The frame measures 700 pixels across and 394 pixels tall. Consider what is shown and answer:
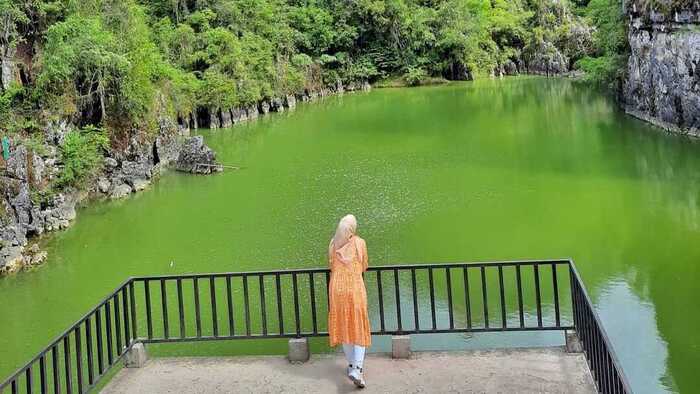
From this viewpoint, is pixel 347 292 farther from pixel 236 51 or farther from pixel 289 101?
pixel 289 101

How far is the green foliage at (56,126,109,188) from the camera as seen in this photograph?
61.5 ft

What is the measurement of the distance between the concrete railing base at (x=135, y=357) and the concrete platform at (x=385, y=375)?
0.08 m

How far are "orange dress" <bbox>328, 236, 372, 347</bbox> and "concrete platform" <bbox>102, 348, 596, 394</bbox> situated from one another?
40 centimetres

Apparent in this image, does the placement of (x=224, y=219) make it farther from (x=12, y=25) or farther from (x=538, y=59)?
(x=538, y=59)

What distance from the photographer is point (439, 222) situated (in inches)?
629

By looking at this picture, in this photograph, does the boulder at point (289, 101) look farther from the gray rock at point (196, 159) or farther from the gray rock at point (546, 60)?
the gray rock at point (546, 60)

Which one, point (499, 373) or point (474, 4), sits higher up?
point (474, 4)

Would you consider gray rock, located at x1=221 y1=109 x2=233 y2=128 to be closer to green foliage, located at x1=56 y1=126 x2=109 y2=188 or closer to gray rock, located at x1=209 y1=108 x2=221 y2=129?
gray rock, located at x1=209 y1=108 x2=221 y2=129

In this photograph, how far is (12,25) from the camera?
67.5 ft

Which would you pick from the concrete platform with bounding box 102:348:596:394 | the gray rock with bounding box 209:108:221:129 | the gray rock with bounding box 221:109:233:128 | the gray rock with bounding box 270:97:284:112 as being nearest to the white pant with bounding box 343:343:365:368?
the concrete platform with bounding box 102:348:596:394

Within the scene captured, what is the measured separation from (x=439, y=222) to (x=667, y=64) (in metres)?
14.2

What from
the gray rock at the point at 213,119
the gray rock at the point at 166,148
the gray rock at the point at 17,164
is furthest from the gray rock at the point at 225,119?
the gray rock at the point at 17,164

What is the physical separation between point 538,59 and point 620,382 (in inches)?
2249

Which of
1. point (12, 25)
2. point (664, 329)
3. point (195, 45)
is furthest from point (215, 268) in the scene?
point (195, 45)
